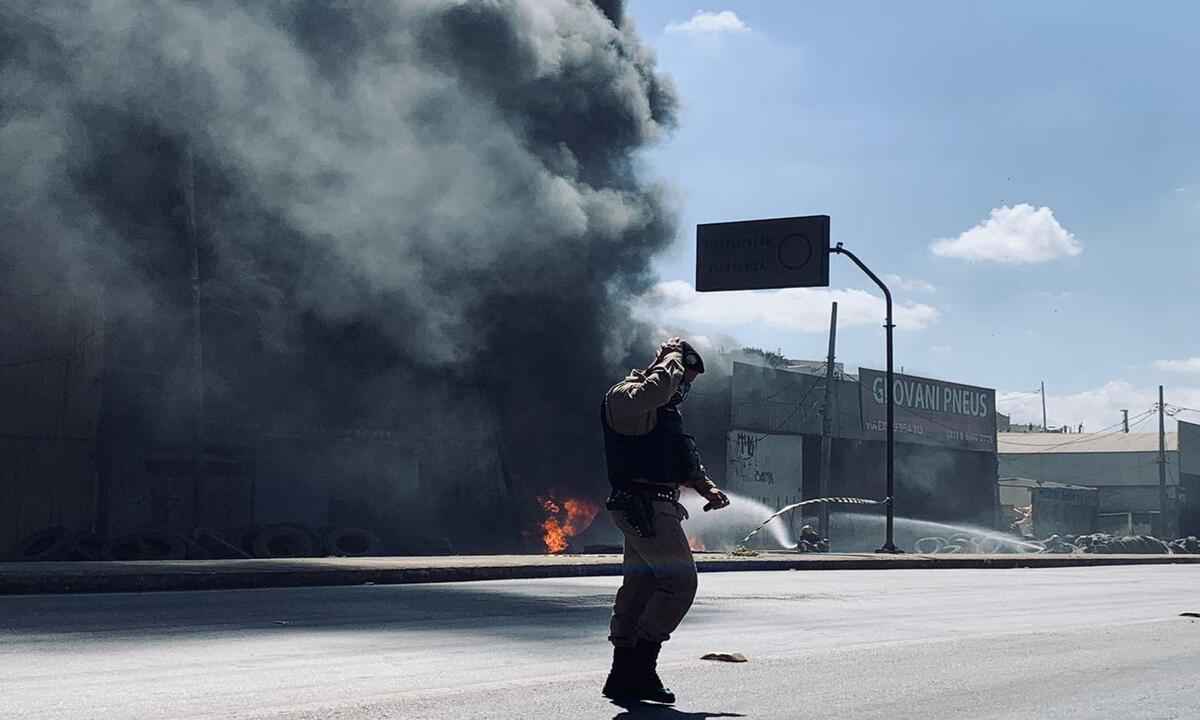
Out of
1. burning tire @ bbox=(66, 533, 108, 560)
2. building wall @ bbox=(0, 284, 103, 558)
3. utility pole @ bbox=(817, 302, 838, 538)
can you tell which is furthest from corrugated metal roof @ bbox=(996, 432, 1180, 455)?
burning tire @ bbox=(66, 533, 108, 560)

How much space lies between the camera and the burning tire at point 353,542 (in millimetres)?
25719

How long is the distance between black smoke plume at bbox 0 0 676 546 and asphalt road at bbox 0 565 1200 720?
55.8ft

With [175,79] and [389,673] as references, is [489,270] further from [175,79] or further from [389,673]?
[389,673]

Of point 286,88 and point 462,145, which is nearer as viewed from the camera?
point 286,88

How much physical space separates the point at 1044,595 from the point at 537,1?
25.1 meters

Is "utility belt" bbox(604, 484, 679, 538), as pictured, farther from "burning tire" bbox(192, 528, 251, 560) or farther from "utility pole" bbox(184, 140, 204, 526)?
"utility pole" bbox(184, 140, 204, 526)

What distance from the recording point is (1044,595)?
1406 cm

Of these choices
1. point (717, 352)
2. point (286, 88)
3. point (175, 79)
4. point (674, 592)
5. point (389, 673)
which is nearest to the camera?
point (674, 592)

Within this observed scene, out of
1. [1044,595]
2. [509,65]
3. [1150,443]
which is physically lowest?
[1044,595]

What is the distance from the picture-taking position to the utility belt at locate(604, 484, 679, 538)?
5281 mm

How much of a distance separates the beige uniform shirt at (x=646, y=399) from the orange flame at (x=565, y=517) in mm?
26740

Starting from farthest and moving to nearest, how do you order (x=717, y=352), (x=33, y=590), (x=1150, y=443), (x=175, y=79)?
1. (x=1150, y=443)
2. (x=717, y=352)
3. (x=175, y=79)
4. (x=33, y=590)

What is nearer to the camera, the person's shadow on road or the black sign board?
the person's shadow on road

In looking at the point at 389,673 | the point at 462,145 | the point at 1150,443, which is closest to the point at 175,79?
the point at 462,145
